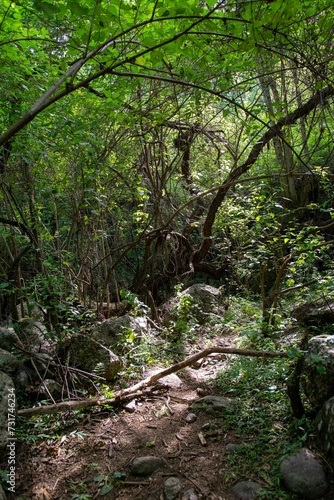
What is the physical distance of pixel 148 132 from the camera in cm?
547

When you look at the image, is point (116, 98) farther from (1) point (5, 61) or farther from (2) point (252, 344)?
(2) point (252, 344)

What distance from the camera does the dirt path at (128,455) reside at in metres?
2.59

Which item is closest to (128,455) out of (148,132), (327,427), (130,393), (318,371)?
(130,393)

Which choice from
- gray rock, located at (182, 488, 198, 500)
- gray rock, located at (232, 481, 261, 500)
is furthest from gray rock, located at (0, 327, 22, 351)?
gray rock, located at (232, 481, 261, 500)

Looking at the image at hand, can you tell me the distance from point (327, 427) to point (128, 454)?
1.69 meters

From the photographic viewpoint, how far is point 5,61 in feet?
12.6

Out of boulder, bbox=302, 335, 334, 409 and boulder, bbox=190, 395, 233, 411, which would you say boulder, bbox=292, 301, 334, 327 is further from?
boulder, bbox=190, 395, 233, 411

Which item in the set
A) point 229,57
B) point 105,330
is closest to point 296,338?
point 105,330

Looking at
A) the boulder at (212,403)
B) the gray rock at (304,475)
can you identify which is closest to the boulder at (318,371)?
the gray rock at (304,475)

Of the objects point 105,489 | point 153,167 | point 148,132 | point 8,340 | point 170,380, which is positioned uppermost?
point 148,132

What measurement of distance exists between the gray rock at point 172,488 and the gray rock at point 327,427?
1.09 meters

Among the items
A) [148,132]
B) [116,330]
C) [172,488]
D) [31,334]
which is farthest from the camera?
[148,132]

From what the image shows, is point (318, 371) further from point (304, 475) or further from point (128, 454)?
point (128, 454)

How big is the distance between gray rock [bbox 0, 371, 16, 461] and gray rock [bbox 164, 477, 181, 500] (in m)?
1.38
